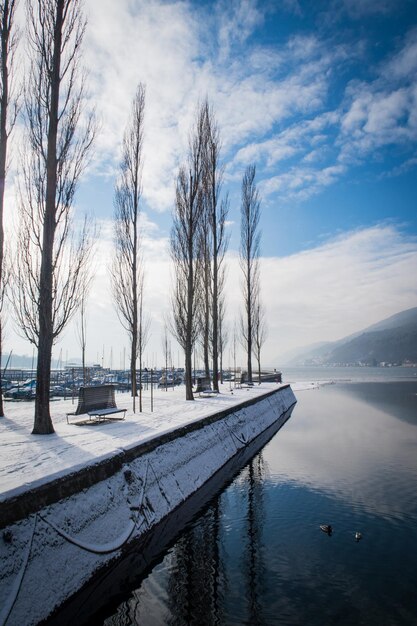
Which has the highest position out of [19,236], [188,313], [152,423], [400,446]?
[19,236]

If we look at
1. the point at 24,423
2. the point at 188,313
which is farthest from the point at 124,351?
the point at 24,423

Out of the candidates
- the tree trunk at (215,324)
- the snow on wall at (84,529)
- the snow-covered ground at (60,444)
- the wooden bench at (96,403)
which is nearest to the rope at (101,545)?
the snow on wall at (84,529)

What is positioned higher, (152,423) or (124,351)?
(124,351)

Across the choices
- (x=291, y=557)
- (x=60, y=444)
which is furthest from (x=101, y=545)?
(x=291, y=557)

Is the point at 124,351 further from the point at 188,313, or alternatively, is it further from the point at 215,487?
the point at 215,487

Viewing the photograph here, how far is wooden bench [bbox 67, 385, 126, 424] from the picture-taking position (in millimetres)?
9922

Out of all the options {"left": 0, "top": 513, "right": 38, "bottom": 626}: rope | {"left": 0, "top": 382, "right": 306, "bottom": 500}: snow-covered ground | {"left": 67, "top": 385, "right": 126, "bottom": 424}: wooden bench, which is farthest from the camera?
{"left": 67, "top": 385, "right": 126, "bottom": 424}: wooden bench

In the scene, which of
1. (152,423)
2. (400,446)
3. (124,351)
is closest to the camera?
(152,423)

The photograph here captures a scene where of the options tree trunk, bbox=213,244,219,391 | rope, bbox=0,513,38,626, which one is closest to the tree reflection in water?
rope, bbox=0,513,38,626

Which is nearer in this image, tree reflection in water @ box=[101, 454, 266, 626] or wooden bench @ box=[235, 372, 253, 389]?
tree reflection in water @ box=[101, 454, 266, 626]

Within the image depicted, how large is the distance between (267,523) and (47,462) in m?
4.25

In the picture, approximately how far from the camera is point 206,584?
15.4ft

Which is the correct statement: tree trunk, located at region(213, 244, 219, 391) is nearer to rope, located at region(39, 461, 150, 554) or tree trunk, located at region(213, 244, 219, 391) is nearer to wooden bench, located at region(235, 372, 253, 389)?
wooden bench, located at region(235, 372, 253, 389)

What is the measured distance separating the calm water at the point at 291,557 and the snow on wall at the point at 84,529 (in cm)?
53
